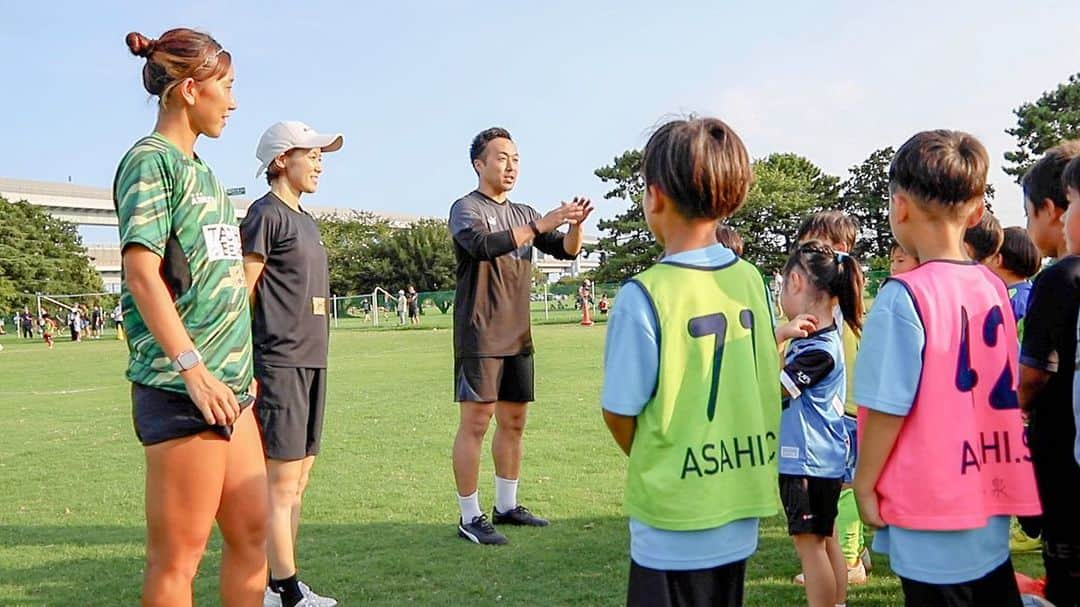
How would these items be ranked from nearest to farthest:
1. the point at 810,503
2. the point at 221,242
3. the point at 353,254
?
the point at 221,242, the point at 810,503, the point at 353,254

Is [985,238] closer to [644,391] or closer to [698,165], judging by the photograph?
[698,165]

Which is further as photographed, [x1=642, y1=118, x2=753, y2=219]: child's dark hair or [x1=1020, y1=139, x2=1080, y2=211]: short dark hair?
[x1=1020, y1=139, x2=1080, y2=211]: short dark hair

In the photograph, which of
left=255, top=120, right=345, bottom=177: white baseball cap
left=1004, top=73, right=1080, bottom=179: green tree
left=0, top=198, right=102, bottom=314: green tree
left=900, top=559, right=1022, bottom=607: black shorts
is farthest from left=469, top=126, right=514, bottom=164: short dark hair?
left=0, top=198, right=102, bottom=314: green tree

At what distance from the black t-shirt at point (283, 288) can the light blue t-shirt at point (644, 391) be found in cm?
226

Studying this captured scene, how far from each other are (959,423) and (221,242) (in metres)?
2.42

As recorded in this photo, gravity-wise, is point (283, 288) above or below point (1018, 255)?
below

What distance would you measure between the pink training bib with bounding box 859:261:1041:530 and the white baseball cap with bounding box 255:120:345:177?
116 inches

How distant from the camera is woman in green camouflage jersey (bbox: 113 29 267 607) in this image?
110 inches

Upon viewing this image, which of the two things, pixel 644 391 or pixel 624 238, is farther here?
pixel 624 238

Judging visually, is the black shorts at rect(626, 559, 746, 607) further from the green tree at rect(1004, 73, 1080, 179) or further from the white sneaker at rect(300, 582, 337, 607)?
the green tree at rect(1004, 73, 1080, 179)

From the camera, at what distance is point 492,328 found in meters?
5.44

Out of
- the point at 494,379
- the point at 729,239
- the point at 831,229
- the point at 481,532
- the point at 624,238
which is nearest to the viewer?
the point at 729,239

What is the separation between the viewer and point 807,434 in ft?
12.0

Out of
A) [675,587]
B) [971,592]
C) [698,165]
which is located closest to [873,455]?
[971,592]
